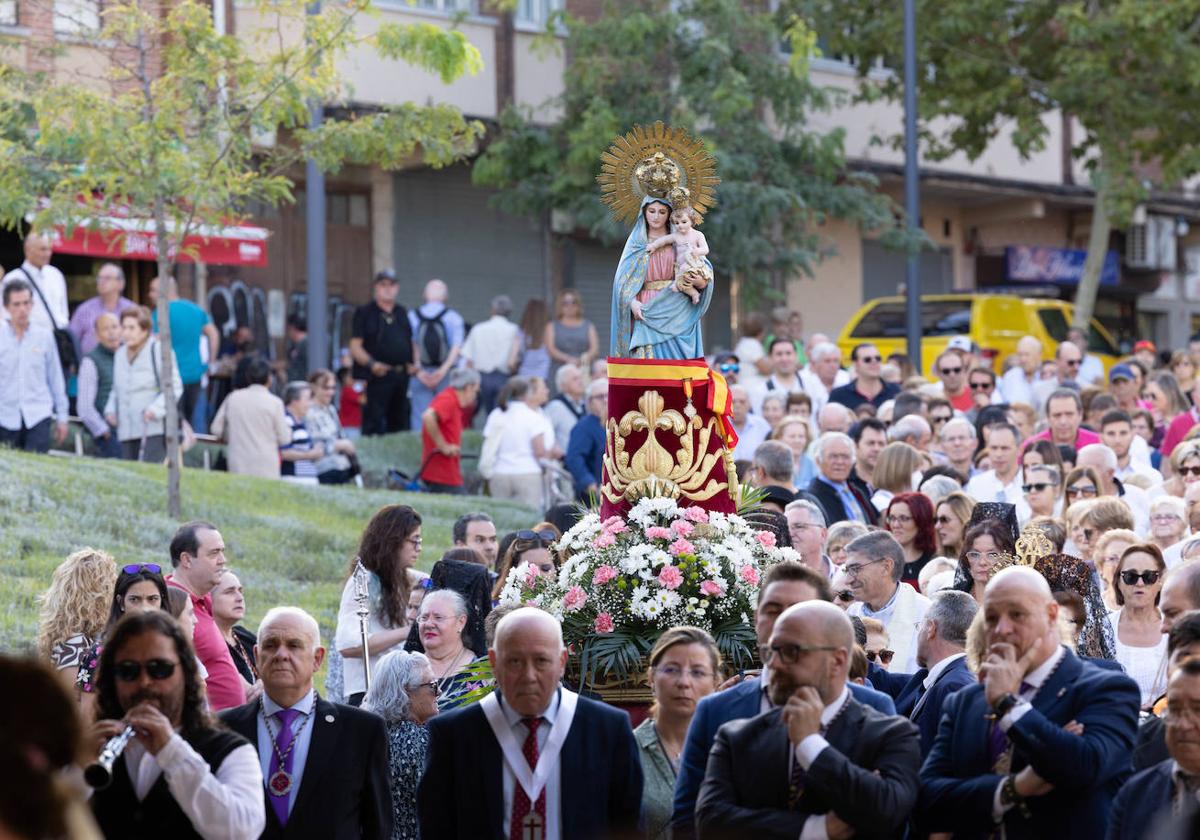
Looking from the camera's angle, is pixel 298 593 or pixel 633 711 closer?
pixel 633 711

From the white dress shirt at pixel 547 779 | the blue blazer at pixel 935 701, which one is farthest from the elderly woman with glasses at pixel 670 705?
the blue blazer at pixel 935 701

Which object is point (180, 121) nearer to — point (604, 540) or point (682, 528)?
point (604, 540)

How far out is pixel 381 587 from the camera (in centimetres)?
1108

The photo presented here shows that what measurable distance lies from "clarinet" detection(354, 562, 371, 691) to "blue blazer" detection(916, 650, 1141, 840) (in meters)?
4.23

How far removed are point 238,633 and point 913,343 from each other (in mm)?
15849

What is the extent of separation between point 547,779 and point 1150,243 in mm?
33936

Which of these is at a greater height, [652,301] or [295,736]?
[652,301]

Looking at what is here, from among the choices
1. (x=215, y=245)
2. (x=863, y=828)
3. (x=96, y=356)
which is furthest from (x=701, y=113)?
(x=863, y=828)

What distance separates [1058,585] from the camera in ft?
32.3

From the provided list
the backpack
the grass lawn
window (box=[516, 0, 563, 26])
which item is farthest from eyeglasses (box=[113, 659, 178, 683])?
window (box=[516, 0, 563, 26])

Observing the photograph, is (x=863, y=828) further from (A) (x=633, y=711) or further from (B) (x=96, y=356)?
(B) (x=96, y=356)

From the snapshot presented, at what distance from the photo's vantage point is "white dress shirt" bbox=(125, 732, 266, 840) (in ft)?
20.7

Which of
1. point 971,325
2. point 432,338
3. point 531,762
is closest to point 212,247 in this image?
point 432,338

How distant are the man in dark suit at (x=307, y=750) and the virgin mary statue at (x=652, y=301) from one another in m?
3.77
